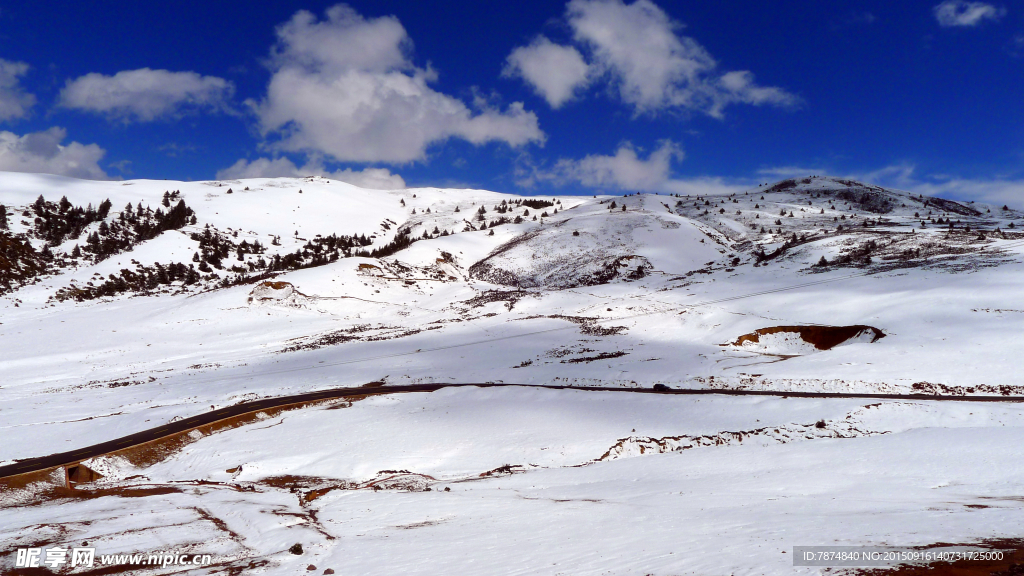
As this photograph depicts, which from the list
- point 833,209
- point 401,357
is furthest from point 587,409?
point 833,209

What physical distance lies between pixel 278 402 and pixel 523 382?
44.3ft

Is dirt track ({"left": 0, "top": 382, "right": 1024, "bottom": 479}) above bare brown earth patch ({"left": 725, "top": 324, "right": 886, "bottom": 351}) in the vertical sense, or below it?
below

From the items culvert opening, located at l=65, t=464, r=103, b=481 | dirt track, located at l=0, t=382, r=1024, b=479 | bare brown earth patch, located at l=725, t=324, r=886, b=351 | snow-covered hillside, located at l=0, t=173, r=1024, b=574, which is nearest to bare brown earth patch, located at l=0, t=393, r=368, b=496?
culvert opening, located at l=65, t=464, r=103, b=481

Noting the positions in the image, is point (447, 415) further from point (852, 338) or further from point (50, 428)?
point (852, 338)

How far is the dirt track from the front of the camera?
19.2 m

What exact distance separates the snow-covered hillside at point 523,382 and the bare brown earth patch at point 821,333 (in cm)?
20

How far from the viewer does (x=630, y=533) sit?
1136 centimetres

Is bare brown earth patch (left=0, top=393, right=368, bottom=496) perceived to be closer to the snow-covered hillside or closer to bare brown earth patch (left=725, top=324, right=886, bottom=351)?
the snow-covered hillside

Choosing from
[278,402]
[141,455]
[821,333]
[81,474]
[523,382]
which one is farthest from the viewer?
[821,333]

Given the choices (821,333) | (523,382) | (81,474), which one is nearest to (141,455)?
(81,474)

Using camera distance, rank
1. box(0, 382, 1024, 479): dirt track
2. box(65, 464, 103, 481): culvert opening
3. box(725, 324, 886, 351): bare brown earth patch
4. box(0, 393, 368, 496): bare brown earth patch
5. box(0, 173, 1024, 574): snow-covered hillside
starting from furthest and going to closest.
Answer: box(725, 324, 886, 351): bare brown earth patch → box(0, 382, 1024, 479): dirt track → box(65, 464, 103, 481): culvert opening → box(0, 393, 368, 496): bare brown earth patch → box(0, 173, 1024, 574): snow-covered hillside

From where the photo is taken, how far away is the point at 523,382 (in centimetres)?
2891

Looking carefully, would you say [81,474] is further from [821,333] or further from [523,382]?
[821,333]

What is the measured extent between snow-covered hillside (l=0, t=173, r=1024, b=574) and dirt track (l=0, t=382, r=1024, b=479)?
0.94 m
